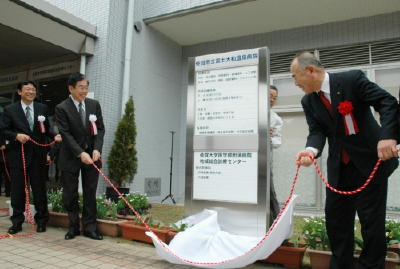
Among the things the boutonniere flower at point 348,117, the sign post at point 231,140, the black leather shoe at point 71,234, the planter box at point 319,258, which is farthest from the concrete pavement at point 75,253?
the boutonniere flower at point 348,117

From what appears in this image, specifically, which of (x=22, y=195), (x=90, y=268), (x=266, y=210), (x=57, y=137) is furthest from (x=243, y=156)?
(x=22, y=195)

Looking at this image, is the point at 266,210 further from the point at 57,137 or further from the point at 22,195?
the point at 22,195

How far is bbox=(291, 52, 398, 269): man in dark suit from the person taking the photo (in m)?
2.25

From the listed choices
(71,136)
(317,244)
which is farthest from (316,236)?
(71,136)

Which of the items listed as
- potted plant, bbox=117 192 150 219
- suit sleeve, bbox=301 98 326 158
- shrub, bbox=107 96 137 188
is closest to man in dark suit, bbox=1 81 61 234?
potted plant, bbox=117 192 150 219

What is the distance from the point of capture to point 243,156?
3.39 metres

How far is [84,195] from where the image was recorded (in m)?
4.03

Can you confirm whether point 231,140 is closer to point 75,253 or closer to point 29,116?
point 75,253

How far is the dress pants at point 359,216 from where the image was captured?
2.25 m

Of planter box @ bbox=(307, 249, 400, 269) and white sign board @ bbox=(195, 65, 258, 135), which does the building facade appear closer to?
white sign board @ bbox=(195, 65, 258, 135)

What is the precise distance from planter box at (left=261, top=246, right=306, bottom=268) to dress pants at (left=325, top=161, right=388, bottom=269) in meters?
0.48

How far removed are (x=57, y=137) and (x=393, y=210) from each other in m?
5.59

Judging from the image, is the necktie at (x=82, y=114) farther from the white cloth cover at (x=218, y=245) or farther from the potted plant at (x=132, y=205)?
the white cloth cover at (x=218, y=245)

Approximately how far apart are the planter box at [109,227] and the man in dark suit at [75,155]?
16cm
